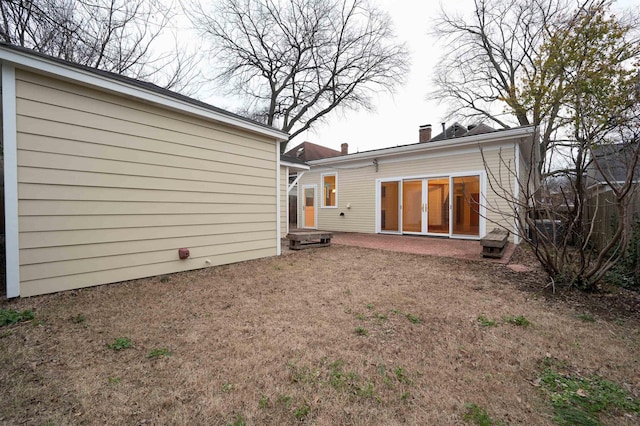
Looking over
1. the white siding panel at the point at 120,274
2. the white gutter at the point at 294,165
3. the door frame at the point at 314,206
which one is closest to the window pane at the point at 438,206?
the white gutter at the point at 294,165

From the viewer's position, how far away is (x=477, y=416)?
1.53 meters

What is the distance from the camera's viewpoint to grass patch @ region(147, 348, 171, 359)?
2.09m

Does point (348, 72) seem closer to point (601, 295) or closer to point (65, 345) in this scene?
point (601, 295)

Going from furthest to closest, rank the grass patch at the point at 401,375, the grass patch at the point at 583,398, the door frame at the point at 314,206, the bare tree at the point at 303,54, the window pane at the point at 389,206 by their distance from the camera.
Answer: the bare tree at the point at 303,54 < the door frame at the point at 314,206 < the window pane at the point at 389,206 < the grass patch at the point at 401,375 < the grass patch at the point at 583,398

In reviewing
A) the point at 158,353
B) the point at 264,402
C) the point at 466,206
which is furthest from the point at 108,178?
the point at 466,206

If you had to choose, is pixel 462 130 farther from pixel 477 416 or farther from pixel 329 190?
pixel 477 416

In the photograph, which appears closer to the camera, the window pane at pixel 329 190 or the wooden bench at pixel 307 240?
the wooden bench at pixel 307 240

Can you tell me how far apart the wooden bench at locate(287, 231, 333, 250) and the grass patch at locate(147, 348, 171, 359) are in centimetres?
479

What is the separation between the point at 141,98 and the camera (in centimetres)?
397

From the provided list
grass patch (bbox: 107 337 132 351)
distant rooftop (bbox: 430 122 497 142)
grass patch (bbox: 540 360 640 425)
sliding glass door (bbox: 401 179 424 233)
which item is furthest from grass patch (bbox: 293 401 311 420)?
distant rooftop (bbox: 430 122 497 142)

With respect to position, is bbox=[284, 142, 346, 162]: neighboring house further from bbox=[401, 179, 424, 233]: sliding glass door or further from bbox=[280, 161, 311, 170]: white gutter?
bbox=[401, 179, 424, 233]: sliding glass door

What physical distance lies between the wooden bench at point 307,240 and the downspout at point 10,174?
4.72m

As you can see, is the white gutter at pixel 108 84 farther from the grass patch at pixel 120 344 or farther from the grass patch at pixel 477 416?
the grass patch at pixel 477 416

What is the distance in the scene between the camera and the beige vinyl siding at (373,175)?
816 centimetres
